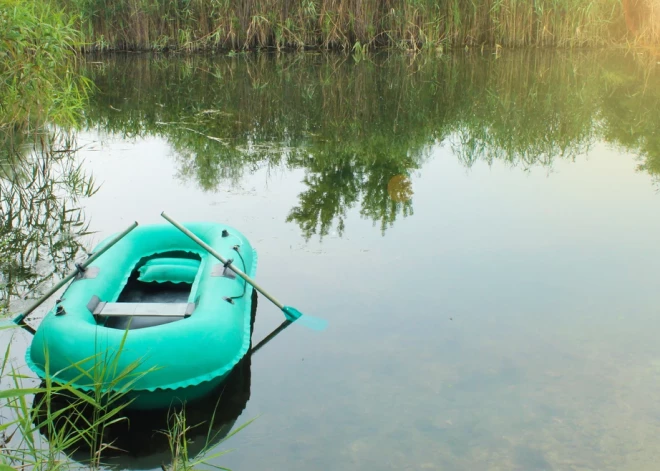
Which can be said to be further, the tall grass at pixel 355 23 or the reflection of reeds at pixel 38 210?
the tall grass at pixel 355 23

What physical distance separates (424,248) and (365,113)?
11.5 feet

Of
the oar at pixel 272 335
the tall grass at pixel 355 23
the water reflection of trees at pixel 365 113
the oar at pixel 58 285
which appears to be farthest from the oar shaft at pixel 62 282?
the tall grass at pixel 355 23

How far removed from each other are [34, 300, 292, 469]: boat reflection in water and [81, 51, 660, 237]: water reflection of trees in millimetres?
1785

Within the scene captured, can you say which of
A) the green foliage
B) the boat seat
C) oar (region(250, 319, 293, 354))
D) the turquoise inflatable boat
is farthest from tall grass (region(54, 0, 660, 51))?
the boat seat

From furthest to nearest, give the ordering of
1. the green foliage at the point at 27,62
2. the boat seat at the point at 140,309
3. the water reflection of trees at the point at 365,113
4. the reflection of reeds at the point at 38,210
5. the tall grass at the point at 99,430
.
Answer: the water reflection of trees at the point at 365,113 → the green foliage at the point at 27,62 → the reflection of reeds at the point at 38,210 → the boat seat at the point at 140,309 → the tall grass at the point at 99,430

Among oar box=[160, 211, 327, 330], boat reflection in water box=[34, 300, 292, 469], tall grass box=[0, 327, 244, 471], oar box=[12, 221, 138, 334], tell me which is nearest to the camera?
tall grass box=[0, 327, 244, 471]

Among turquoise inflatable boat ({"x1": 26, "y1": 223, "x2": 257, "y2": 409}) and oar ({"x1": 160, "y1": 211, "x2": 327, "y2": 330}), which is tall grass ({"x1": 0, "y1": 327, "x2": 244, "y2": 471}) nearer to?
turquoise inflatable boat ({"x1": 26, "y1": 223, "x2": 257, "y2": 409})

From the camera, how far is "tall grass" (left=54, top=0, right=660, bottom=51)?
1064cm

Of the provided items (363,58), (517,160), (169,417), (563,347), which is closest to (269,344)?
(169,417)

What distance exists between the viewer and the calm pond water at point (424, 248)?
260 centimetres

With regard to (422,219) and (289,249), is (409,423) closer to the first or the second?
(289,249)

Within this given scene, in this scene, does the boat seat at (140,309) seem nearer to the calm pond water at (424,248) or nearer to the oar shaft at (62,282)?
the oar shaft at (62,282)

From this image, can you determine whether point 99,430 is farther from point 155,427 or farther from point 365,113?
point 365,113

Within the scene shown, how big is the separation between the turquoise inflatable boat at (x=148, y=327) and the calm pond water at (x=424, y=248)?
0.75ft
